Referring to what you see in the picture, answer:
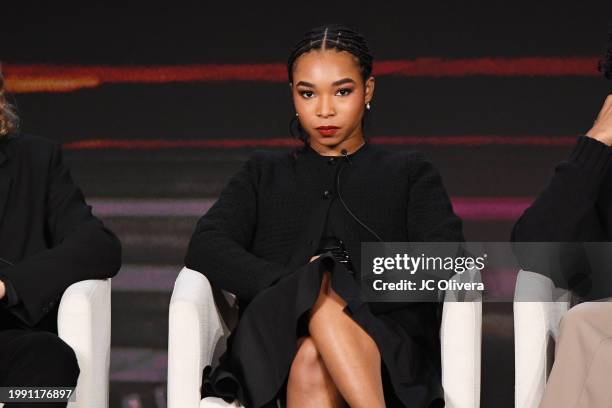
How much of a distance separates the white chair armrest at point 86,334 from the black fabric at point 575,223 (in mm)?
1048

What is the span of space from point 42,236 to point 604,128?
1.45 m

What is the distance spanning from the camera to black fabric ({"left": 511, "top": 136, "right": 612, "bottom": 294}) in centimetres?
310

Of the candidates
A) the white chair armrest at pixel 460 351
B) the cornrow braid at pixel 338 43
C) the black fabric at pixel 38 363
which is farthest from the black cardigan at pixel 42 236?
the white chair armrest at pixel 460 351

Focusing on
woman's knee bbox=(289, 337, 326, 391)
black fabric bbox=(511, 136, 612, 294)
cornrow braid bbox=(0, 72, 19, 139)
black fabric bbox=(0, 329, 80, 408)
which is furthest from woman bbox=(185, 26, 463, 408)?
cornrow braid bbox=(0, 72, 19, 139)

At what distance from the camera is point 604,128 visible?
3.17m

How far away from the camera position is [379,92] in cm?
391

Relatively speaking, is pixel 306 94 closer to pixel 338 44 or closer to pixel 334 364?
pixel 338 44

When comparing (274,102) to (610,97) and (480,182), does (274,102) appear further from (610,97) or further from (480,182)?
(610,97)

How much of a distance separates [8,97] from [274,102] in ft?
2.76

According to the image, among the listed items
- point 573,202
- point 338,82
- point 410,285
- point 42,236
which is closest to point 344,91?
point 338,82

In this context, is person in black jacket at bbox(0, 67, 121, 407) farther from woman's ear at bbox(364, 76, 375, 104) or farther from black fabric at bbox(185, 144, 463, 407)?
woman's ear at bbox(364, 76, 375, 104)

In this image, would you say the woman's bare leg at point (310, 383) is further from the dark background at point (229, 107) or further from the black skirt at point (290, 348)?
the dark background at point (229, 107)

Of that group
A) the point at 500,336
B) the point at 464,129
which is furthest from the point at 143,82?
the point at 500,336

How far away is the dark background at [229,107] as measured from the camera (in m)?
3.86
